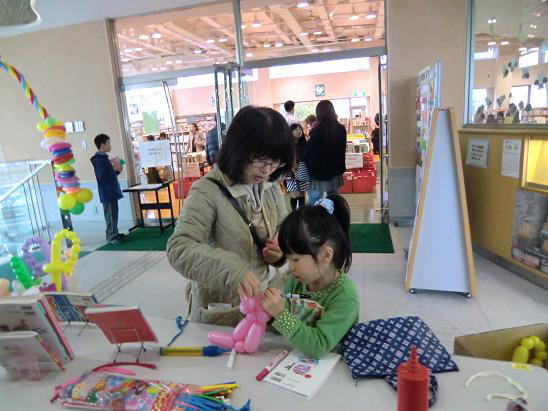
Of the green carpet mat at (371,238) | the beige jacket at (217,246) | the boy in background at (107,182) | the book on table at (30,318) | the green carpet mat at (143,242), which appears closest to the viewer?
the book on table at (30,318)

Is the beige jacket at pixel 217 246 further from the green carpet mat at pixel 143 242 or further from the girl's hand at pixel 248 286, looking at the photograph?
the green carpet mat at pixel 143 242

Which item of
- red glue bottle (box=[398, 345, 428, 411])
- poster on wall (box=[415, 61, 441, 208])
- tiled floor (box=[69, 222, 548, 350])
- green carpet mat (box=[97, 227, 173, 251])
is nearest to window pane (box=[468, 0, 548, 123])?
poster on wall (box=[415, 61, 441, 208])

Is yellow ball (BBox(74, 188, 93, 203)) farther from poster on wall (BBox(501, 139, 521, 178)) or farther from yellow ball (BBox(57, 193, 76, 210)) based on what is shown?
poster on wall (BBox(501, 139, 521, 178))

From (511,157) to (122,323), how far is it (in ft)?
10.4

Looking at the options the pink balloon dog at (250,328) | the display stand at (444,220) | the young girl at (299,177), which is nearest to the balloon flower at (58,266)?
the pink balloon dog at (250,328)

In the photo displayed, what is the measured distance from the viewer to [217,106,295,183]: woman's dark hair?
4.18 ft

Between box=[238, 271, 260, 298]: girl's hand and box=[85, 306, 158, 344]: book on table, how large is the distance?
0.31 metres

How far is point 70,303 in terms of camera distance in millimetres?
1417

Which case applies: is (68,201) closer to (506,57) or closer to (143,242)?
(143,242)

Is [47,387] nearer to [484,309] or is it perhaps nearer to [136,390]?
[136,390]

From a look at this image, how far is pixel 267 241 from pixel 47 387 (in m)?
0.83

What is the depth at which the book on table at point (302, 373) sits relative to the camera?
105 centimetres

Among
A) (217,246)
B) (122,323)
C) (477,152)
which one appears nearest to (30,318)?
(122,323)

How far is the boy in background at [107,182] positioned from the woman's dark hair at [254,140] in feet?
13.8
